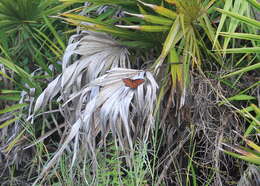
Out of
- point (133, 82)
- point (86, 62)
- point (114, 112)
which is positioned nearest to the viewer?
point (114, 112)

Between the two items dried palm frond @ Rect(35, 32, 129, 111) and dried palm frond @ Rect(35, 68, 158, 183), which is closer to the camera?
dried palm frond @ Rect(35, 68, 158, 183)

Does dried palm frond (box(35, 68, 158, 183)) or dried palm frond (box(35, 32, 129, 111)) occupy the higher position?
dried palm frond (box(35, 32, 129, 111))

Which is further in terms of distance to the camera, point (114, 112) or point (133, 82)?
point (133, 82)

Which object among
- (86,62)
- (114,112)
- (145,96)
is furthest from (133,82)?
(86,62)

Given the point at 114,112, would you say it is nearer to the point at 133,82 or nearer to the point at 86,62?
the point at 133,82

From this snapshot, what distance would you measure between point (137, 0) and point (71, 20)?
52 cm

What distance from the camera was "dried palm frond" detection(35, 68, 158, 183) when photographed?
2912mm

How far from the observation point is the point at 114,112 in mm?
2912

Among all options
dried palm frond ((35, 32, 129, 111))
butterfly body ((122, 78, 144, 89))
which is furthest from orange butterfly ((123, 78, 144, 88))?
dried palm frond ((35, 32, 129, 111))

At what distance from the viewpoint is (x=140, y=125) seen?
119 inches

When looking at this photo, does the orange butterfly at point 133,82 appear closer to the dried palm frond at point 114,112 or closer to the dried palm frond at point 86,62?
the dried palm frond at point 114,112

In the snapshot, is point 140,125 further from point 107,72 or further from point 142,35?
point 142,35

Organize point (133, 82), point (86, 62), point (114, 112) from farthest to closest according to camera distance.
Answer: point (86, 62)
point (133, 82)
point (114, 112)

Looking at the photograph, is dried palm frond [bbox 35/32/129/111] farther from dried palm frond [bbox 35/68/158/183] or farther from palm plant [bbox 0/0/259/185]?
dried palm frond [bbox 35/68/158/183]
